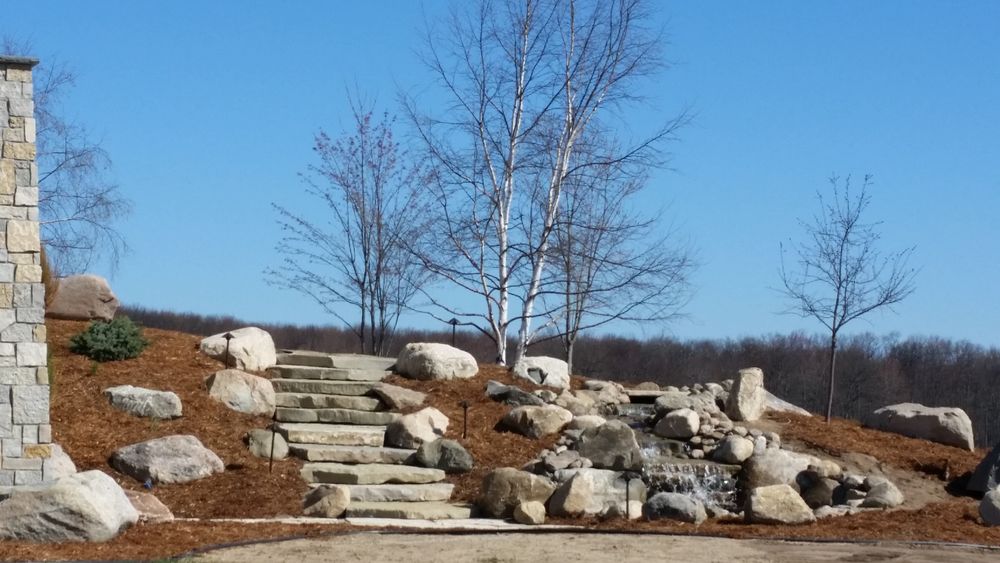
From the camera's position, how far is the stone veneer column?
1044 cm

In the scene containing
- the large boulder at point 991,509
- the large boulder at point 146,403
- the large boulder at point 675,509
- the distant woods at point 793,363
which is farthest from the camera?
the distant woods at point 793,363

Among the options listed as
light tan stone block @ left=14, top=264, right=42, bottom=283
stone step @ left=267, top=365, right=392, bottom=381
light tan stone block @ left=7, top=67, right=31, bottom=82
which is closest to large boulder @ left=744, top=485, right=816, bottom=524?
stone step @ left=267, top=365, right=392, bottom=381

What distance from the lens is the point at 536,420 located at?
14570mm

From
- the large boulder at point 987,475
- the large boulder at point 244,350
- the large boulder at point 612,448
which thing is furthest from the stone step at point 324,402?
the large boulder at point 987,475

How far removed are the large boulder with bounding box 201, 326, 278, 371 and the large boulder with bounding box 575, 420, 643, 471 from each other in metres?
4.82

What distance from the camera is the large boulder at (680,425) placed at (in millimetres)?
14656

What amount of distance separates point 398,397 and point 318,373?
143 cm

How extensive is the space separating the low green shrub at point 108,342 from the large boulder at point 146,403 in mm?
1183

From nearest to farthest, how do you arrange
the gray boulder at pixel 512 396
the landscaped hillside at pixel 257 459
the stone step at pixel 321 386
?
the landscaped hillside at pixel 257 459 → the stone step at pixel 321 386 → the gray boulder at pixel 512 396

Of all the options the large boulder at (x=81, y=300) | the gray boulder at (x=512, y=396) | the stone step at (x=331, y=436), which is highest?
the large boulder at (x=81, y=300)

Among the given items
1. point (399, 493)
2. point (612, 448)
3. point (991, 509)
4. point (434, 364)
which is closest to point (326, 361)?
point (434, 364)

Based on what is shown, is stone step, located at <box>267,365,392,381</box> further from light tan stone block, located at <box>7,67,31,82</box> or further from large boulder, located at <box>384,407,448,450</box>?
light tan stone block, located at <box>7,67,31,82</box>

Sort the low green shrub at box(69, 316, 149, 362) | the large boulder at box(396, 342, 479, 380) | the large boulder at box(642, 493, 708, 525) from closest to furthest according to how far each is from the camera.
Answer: the large boulder at box(642, 493, 708, 525), the low green shrub at box(69, 316, 149, 362), the large boulder at box(396, 342, 479, 380)

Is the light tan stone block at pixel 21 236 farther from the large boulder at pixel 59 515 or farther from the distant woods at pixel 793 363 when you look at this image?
the distant woods at pixel 793 363
